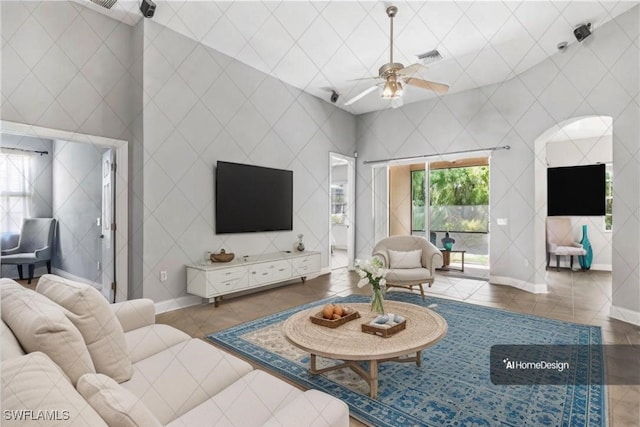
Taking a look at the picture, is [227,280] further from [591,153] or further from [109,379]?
[591,153]

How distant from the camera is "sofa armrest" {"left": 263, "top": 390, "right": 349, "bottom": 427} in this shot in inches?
40.3

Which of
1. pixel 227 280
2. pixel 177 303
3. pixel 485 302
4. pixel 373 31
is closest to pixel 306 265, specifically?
pixel 227 280

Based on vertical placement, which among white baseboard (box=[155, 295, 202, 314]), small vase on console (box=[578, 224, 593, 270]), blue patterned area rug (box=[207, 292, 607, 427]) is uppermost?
small vase on console (box=[578, 224, 593, 270])

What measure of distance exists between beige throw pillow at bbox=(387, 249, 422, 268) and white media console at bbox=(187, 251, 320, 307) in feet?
4.66

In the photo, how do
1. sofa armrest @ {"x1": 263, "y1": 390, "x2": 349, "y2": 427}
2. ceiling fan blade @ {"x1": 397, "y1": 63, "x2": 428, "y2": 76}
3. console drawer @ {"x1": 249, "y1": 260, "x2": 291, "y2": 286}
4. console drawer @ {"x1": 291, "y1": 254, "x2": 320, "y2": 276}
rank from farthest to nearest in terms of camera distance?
console drawer @ {"x1": 291, "y1": 254, "x2": 320, "y2": 276} → console drawer @ {"x1": 249, "y1": 260, "x2": 291, "y2": 286} → ceiling fan blade @ {"x1": 397, "y1": 63, "x2": 428, "y2": 76} → sofa armrest @ {"x1": 263, "y1": 390, "x2": 349, "y2": 427}

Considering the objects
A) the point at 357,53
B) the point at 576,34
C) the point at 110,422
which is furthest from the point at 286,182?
the point at 110,422

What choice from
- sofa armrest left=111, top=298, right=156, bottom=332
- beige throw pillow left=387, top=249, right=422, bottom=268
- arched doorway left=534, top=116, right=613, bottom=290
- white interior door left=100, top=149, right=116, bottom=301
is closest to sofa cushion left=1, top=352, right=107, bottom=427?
sofa armrest left=111, top=298, right=156, bottom=332

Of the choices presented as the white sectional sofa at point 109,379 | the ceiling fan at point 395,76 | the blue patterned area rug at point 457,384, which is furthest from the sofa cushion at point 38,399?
the ceiling fan at point 395,76

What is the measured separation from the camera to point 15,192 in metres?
5.34

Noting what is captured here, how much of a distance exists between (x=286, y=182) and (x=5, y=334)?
4365 mm

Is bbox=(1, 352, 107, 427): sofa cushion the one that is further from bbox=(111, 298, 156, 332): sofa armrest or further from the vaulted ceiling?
the vaulted ceiling

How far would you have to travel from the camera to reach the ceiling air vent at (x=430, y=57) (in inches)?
167

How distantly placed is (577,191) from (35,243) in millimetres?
7802

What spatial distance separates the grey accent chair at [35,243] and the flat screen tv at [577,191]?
7.30 metres
